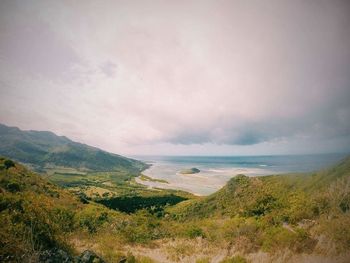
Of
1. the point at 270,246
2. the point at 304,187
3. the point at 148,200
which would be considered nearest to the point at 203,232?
the point at 270,246

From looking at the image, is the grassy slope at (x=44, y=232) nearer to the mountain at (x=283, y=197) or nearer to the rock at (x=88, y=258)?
the rock at (x=88, y=258)

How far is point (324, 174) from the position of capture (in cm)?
3759

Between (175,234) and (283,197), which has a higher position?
(283,197)

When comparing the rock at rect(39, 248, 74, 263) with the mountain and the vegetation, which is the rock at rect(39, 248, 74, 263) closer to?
the vegetation

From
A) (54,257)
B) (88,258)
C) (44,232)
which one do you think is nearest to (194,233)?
(88,258)

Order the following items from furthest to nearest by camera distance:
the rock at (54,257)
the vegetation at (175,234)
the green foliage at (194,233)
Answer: the green foliage at (194,233)
the vegetation at (175,234)
the rock at (54,257)

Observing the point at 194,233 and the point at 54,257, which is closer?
the point at 54,257

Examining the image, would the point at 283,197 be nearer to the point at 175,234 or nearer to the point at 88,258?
the point at 175,234

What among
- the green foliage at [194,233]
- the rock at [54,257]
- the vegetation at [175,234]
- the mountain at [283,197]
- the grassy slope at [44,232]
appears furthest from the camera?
the mountain at [283,197]

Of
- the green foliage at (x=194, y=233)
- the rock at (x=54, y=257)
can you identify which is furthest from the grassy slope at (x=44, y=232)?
the green foliage at (x=194, y=233)

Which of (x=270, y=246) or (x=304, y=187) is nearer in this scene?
(x=270, y=246)

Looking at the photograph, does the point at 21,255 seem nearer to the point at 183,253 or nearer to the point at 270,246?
the point at 183,253

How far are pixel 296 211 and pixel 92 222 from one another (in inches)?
742

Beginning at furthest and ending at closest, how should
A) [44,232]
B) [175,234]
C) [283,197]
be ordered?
[283,197], [175,234], [44,232]
